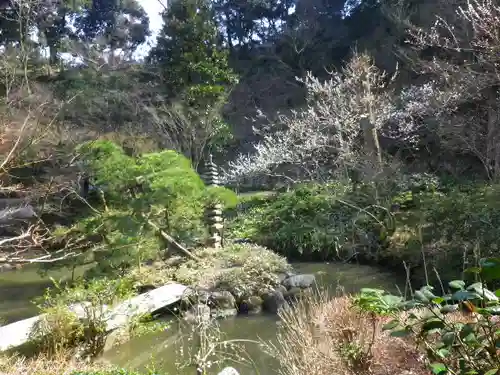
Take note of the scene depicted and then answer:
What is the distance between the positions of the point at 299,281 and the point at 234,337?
1607 millimetres

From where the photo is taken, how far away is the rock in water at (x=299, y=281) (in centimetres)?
655

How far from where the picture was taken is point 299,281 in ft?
21.7

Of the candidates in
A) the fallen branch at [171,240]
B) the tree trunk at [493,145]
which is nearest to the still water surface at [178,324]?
the fallen branch at [171,240]

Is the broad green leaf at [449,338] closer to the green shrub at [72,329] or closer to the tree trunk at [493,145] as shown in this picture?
the green shrub at [72,329]

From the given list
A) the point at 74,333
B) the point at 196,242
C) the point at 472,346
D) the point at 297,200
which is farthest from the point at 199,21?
the point at 472,346

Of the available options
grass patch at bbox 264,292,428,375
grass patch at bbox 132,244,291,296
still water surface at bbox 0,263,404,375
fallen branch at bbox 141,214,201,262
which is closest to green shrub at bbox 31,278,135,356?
still water surface at bbox 0,263,404,375

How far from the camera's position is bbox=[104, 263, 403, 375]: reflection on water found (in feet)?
14.5

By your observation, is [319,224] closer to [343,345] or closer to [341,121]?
[341,121]

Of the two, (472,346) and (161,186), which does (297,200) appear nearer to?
(161,186)

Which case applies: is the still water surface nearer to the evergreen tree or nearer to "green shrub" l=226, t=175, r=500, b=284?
"green shrub" l=226, t=175, r=500, b=284

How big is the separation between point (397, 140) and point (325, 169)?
2211mm

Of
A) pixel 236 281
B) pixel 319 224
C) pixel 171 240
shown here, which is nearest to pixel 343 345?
pixel 236 281

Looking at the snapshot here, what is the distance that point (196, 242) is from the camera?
26.3 ft

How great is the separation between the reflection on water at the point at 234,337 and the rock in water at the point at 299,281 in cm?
31
